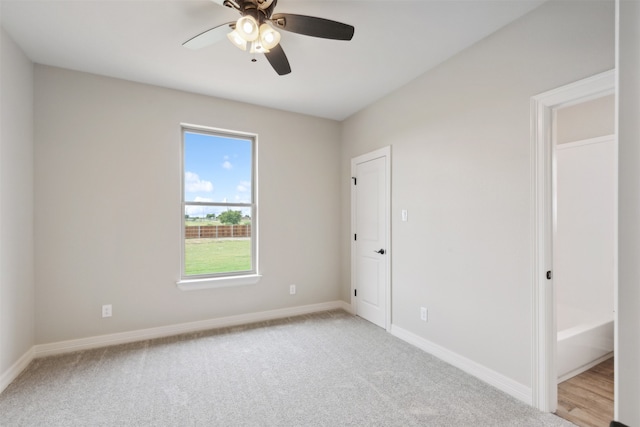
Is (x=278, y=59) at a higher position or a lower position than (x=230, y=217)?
higher

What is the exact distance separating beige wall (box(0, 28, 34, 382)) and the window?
1304mm

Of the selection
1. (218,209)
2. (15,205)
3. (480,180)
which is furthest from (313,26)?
(15,205)

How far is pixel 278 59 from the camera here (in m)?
2.18

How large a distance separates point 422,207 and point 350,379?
1.73 metres

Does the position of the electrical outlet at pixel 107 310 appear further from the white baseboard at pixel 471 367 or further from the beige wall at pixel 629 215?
the beige wall at pixel 629 215

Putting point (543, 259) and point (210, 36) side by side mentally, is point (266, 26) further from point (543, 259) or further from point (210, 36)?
point (543, 259)

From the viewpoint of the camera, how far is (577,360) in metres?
2.52

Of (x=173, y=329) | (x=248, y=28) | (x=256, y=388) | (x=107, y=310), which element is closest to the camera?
(x=248, y=28)

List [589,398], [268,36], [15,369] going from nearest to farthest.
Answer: [268,36] → [589,398] → [15,369]

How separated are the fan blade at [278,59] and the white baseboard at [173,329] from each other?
289 cm

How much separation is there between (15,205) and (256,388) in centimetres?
250

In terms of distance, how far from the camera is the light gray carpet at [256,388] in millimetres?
1940

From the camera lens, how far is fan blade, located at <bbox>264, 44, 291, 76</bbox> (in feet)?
6.86

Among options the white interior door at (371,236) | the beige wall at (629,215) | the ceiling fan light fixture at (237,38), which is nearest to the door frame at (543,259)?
the beige wall at (629,215)
